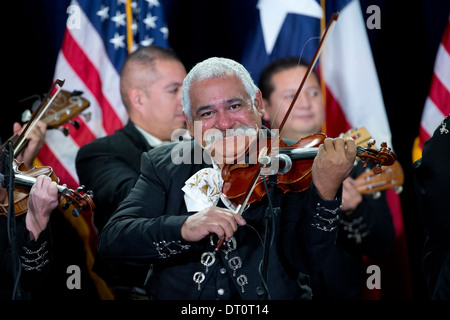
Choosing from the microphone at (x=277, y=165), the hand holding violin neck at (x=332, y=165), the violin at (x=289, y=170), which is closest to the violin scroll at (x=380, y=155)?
the violin at (x=289, y=170)

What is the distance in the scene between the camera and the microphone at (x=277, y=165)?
239 centimetres

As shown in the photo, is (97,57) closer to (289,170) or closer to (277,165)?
(289,170)

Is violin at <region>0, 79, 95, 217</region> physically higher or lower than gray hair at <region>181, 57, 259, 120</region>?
lower

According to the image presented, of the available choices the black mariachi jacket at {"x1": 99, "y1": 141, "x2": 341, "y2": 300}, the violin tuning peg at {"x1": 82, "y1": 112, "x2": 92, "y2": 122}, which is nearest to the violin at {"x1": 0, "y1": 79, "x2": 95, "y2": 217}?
the black mariachi jacket at {"x1": 99, "y1": 141, "x2": 341, "y2": 300}

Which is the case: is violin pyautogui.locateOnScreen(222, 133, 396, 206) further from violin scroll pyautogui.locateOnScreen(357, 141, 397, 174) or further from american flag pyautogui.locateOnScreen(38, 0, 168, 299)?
american flag pyautogui.locateOnScreen(38, 0, 168, 299)

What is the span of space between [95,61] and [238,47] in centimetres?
97

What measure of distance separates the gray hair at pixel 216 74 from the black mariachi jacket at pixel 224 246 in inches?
15.9

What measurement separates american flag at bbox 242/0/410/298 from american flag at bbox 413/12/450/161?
0.78 ft

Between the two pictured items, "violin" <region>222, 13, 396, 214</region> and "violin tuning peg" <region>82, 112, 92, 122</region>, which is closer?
"violin" <region>222, 13, 396, 214</region>

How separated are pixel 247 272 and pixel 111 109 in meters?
2.16

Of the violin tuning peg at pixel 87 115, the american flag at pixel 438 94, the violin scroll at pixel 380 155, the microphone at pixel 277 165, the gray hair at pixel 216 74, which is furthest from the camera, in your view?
the american flag at pixel 438 94

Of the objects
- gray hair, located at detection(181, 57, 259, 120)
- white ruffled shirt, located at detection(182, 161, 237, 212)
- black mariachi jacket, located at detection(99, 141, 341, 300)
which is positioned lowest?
black mariachi jacket, located at detection(99, 141, 341, 300)

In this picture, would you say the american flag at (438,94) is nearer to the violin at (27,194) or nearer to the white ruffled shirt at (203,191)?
the white ruffled shirt at (203,191)

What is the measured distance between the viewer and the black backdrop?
4.28m
